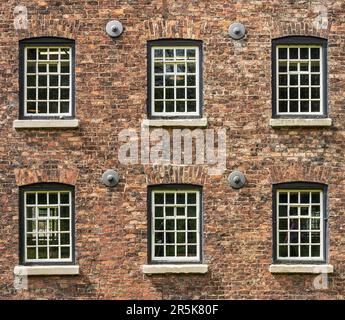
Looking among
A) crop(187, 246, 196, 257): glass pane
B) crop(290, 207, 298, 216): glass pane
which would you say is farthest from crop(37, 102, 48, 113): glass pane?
crop(290, 207, 298, 216): glass pane

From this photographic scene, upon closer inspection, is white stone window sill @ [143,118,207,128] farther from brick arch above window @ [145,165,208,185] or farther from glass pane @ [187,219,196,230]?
glass pane @ [187,219,196,230]

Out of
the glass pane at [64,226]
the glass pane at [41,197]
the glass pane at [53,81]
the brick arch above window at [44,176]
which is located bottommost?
the glass pane at [64,226]

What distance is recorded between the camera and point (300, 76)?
18594mm

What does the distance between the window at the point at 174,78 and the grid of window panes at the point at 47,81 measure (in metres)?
1.78

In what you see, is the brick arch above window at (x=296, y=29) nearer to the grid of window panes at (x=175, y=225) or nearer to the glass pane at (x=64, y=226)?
the grid of window panes at (x=175, y=225)

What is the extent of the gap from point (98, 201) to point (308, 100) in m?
4.93

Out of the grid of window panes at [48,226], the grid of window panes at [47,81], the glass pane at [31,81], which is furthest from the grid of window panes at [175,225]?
the glass pane at [31,81]

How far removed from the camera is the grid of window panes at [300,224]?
1850 centimetres

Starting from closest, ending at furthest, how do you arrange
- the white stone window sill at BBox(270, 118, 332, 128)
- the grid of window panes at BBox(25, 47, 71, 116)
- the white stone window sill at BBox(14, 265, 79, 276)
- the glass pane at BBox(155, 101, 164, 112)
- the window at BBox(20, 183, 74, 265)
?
the white stone window sill at BBox(14, 265, 79, 276)
the white stone window sill at BBox(270, 118, 332, 128)
the window at BBox(20, 183, 74, 265)
the grid of window panes at BBox(25, 47, 71, 116)
the glass pane at BBox(155, 101, 164, 112)

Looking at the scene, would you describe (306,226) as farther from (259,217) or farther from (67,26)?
(67,26)

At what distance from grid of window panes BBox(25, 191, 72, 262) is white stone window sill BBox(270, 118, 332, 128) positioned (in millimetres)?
4611

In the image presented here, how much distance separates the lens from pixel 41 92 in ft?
61.0

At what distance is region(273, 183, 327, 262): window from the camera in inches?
728

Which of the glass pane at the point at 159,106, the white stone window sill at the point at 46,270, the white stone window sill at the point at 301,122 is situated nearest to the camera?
the white stone window sill at the point at 46,270
